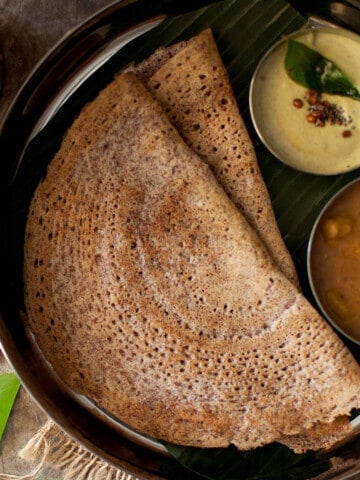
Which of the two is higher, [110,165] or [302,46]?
[302,46]

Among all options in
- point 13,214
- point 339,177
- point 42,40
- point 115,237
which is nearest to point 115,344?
point 115,237

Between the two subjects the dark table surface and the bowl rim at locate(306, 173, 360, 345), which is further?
the dark table surface

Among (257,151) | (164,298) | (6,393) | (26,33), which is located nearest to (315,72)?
(257,151)

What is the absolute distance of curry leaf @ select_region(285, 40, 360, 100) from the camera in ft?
8.93

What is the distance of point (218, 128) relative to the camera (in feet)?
8.89

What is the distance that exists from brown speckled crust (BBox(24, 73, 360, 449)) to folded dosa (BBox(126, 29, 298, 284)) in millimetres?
94

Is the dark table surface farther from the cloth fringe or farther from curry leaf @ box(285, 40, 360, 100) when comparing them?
the cloth fringe

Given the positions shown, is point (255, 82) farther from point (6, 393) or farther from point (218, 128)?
point (6, 393)

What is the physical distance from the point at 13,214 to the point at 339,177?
53.4 inches

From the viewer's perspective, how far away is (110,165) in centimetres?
271

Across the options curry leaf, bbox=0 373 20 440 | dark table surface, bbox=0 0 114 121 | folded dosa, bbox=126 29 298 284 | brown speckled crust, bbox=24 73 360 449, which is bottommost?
curry leaf, bbox=0 373 20 440

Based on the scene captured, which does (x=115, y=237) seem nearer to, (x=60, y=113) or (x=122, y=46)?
(x=60, y=113)

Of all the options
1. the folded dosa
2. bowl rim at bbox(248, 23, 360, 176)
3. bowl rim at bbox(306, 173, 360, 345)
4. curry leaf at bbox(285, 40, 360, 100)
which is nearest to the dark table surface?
the folded dosa

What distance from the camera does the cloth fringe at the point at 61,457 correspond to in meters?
3.06
